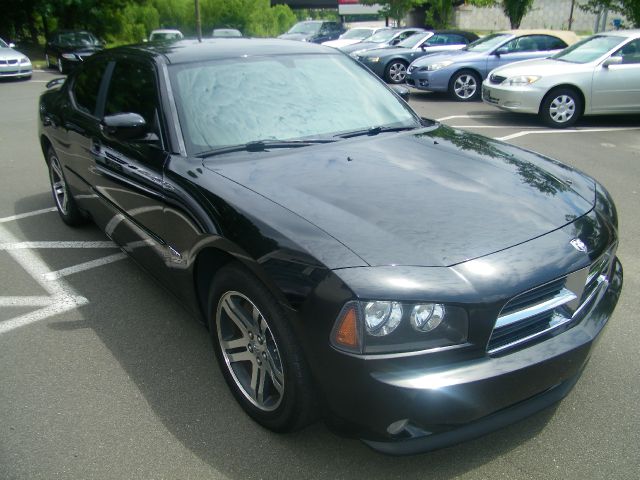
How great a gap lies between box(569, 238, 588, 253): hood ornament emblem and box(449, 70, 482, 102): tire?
11.2 meters

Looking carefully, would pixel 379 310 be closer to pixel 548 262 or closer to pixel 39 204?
pixel 548 262

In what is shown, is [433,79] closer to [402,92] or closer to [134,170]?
[402,92]

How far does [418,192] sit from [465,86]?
11.1 m

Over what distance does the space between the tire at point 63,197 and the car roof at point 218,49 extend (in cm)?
149

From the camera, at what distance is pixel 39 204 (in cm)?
614

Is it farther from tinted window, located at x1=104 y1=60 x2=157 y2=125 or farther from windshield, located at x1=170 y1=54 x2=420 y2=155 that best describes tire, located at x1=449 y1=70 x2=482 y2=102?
tinted window, located at x1=104 y1=60 x2=157 y2=125

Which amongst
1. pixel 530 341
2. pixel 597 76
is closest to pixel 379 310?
pixel 530 341

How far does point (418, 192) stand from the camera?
8.97 feet

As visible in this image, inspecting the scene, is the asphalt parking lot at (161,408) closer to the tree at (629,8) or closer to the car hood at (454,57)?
the car hood at (454,57)

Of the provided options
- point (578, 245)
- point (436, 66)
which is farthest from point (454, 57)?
point (578, 245)

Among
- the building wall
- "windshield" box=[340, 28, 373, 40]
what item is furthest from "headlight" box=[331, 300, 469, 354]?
the building wall

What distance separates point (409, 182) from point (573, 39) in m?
13.0

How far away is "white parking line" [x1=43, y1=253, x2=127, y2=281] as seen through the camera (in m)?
4.40

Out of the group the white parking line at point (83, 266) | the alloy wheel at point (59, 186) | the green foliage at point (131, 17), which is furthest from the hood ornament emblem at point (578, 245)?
the green foliage at point (131, 17)
